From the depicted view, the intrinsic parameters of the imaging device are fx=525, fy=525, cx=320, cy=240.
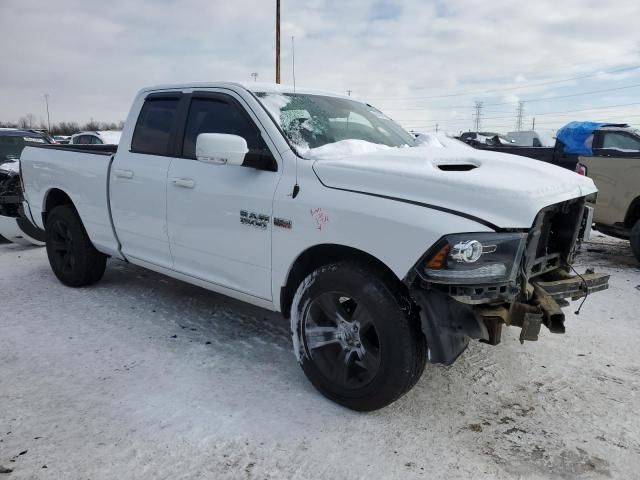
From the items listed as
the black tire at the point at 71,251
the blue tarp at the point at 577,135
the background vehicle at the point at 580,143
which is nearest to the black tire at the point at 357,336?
the black tire at the point at 71,251

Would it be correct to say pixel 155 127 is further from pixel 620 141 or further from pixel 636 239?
pixel 620 141

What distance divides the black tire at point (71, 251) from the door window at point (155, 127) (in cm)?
120

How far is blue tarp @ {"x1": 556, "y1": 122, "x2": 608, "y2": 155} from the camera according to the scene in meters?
11.6

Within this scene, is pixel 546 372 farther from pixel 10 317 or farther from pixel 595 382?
pixel 10 317

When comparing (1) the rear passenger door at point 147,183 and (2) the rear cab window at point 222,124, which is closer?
(2) the rear cab window at point 222,124

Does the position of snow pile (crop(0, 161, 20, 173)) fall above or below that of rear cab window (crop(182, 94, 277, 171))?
below

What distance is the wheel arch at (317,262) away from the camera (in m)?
2.85

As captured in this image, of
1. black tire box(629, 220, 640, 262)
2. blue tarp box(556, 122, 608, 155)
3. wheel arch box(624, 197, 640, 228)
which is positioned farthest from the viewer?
blue tarp box(556, 122, 608, 155)

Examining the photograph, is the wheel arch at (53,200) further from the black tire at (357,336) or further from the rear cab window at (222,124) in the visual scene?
the black tire at (357,336)

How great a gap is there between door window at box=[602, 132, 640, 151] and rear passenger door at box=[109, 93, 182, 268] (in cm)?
995

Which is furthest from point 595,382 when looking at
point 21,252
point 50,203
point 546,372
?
point 21,252

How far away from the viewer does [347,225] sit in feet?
9.25

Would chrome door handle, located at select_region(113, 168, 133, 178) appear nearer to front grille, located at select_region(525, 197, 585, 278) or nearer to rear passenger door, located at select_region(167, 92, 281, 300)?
rear passenger door, located at select_region(167, 92, 281, 300)

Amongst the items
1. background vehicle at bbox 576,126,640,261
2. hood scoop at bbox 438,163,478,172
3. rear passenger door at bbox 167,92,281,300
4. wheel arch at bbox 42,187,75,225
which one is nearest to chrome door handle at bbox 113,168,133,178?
rear passenger door at bbox 167,92,281,300
